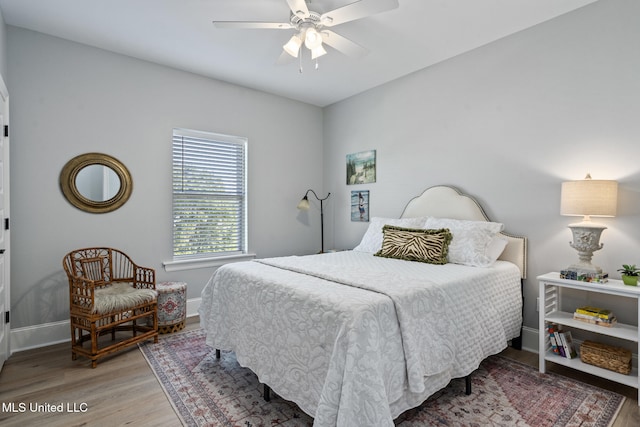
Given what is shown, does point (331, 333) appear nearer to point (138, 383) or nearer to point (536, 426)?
point (536, 426)

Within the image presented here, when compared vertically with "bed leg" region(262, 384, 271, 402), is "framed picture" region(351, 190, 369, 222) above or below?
above

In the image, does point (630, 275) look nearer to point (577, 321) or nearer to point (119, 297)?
point (577, 321)

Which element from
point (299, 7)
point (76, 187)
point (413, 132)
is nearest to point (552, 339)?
point (413, 132)

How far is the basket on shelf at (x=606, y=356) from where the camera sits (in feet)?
7.11

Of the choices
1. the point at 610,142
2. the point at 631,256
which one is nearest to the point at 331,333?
the point at 631,256

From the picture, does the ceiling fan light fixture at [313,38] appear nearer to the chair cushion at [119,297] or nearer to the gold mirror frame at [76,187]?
the gold mirror frame at [76,187]

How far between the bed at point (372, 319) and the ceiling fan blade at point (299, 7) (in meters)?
1.72

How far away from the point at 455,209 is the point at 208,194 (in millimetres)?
2697

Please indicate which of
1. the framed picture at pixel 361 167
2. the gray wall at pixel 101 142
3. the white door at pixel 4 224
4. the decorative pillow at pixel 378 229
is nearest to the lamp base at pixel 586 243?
the decorative pillow at pixel 378 229

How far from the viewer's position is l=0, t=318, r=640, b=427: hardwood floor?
6.24 feet

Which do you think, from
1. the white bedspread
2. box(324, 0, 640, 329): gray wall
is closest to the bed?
the white bedspread

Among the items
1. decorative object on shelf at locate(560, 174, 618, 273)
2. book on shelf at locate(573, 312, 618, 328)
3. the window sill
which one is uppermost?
decorative object on shelf at locate(560, 174, 618, 273)

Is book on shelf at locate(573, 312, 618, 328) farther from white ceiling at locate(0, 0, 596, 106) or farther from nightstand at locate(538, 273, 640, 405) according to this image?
white ceiling at locate(0, 0, 596, 106)

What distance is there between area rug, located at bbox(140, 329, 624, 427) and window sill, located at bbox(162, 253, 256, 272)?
1197 mm
